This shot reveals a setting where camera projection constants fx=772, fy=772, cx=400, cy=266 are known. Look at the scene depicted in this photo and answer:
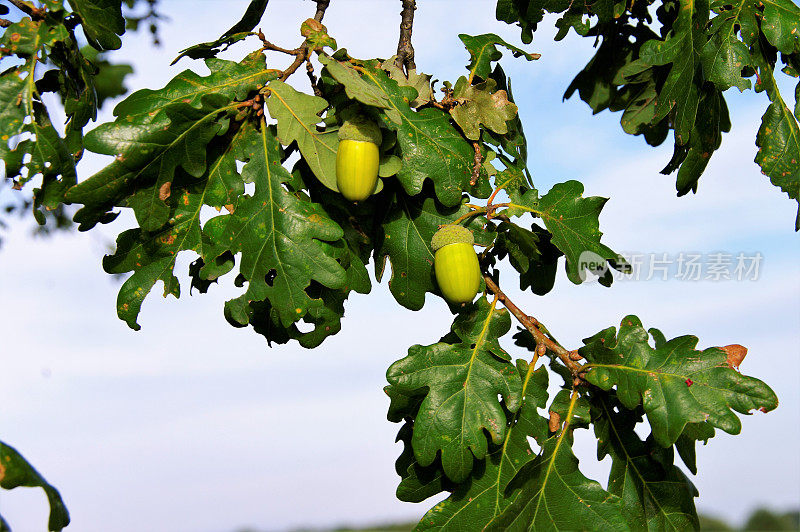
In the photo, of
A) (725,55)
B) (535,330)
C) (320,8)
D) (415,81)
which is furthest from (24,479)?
(725,55)

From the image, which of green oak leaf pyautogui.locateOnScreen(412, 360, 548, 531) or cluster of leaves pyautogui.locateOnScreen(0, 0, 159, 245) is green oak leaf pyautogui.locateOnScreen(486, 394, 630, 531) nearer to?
green oak leaf pyautogui.locateOnScreen(412, 360, 548, 531)

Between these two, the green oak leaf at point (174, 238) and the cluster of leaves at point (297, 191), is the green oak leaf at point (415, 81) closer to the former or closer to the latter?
the cluster of leaves at point (297, 191)

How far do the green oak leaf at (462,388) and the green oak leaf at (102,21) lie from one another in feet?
4.75

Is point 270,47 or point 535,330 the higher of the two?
point 270,47

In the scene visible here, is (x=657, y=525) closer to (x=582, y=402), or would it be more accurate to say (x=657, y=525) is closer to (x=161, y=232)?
(x=582, y=402)

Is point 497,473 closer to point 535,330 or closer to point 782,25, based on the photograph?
point 535,330

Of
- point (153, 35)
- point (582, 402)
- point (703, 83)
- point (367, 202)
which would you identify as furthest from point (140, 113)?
point (153, 35)

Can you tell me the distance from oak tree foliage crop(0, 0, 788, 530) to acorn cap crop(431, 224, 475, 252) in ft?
0.24

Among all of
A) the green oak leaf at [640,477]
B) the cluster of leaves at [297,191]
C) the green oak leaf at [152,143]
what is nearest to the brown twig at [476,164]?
the cluster of leaves at [297,191]

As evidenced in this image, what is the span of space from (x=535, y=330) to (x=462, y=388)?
32cm

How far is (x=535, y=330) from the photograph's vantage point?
7.87ft

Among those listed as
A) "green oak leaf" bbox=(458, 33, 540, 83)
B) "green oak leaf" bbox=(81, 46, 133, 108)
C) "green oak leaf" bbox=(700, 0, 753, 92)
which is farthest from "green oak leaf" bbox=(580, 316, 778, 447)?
"green oak leaf" bbox=(81, 46, 133, 108)

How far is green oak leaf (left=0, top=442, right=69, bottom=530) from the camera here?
1.71m

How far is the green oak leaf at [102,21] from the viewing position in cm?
250
